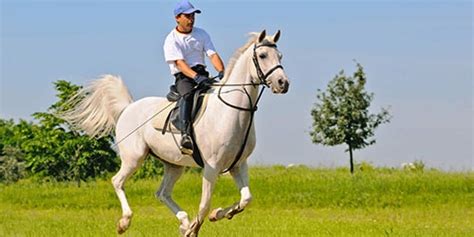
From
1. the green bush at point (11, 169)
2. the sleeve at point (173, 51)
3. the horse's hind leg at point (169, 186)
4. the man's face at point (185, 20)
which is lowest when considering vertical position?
the green bush at point (11, 169)

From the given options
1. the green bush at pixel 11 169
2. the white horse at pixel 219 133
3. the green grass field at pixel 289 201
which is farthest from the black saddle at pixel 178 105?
the green bush at pixel 11 169

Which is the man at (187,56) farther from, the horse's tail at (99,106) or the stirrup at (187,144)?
the horse's tail at (99,106)

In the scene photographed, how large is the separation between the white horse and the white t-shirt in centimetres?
47

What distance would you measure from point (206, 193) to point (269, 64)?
1839 mm

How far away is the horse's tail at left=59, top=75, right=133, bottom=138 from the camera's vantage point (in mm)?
13734

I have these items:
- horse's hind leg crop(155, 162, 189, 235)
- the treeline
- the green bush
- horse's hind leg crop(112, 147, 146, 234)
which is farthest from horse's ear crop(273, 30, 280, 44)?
the green bush

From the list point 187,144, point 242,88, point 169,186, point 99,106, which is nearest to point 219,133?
point 187,144

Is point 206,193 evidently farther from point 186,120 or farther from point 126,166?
point 126,166

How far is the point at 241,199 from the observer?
36.1ft

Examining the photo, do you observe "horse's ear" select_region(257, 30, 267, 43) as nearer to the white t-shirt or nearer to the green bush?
the white t-shirt

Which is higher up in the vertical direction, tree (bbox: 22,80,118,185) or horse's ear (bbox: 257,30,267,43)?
horse's ear (bbox: 257,30,267,43)

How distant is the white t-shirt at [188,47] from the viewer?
11461mm

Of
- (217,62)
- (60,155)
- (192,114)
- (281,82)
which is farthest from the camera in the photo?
(60,155)

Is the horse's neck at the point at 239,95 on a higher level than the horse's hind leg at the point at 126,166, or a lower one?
higher
